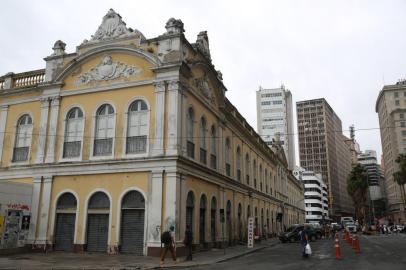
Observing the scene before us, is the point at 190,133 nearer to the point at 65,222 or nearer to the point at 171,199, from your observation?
the point at 171,199

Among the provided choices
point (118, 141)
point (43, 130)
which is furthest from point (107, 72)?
point (43, 130)

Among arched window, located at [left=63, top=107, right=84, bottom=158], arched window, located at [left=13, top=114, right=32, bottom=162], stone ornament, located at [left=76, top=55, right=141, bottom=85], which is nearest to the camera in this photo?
stone ornament, located at [left=76, top=55, right=141, bottom=85]

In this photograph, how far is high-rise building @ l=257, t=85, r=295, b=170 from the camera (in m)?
123

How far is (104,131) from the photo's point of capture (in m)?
21.5

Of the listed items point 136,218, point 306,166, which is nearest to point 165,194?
point 136,218

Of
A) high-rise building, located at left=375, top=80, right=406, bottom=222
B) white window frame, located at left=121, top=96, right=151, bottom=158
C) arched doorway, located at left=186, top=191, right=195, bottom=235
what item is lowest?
arched doorway, located at left=186, top=191, right=195, bottom=235

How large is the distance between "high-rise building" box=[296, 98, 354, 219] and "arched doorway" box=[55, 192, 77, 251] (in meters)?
134

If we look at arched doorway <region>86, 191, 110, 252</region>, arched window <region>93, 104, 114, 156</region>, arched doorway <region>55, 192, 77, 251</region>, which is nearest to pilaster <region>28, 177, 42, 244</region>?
arched doorway <region>55, 192, 77, 251</region>

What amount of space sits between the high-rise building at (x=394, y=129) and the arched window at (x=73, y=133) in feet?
309

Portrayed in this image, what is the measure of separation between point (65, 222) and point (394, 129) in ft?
341

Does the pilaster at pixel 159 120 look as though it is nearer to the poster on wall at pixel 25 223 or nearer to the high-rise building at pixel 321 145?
the poster on wall at pixel 25 223

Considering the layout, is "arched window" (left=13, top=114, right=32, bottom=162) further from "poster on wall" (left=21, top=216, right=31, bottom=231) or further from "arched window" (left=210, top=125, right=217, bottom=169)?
"arched window" (left=210, top=125, right=217, bottom=169)

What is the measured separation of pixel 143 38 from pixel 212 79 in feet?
19.3

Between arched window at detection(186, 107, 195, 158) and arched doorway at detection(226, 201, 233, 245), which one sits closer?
arched window at detection(186, 107, 195, 158)
